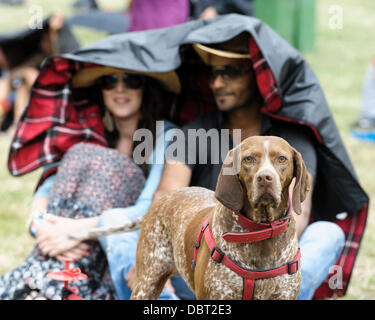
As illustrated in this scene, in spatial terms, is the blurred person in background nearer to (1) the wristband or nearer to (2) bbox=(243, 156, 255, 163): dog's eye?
(1) the wristband

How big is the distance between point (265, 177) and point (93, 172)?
188cm

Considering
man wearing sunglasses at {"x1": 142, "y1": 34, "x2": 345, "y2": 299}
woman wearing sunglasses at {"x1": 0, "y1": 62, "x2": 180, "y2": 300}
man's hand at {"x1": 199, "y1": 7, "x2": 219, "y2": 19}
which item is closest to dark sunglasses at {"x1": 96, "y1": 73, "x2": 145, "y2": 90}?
woman wearing sunglasses at {"x1": 0, "y1": 62, "x2": 180, "y2": 300}

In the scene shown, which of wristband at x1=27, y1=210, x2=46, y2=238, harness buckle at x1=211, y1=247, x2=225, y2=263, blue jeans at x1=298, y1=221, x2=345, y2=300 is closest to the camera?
harness buckle at x1=211, y1=247, x2=225, y2=263

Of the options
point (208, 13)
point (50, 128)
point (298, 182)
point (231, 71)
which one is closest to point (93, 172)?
point (50, 128)

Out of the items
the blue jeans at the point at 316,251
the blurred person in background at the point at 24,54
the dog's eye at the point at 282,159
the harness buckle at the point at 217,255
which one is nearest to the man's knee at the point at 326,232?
the blue jeans at the point at 316,251

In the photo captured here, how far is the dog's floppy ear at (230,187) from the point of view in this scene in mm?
1689

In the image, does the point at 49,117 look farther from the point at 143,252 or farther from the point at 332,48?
the point at 332,48

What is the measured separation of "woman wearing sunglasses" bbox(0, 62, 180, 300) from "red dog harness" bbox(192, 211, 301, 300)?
0.92m

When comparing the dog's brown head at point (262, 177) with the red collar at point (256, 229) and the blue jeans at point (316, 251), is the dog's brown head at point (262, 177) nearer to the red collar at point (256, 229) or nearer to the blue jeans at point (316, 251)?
the red collar at point (256, 229)

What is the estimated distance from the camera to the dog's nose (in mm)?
1536

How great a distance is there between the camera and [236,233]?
183 cm

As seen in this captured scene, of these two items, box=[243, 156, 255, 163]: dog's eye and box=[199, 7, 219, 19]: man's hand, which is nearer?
box=[243, 156, 255, 163]: dog's eye

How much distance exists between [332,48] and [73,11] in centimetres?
801
